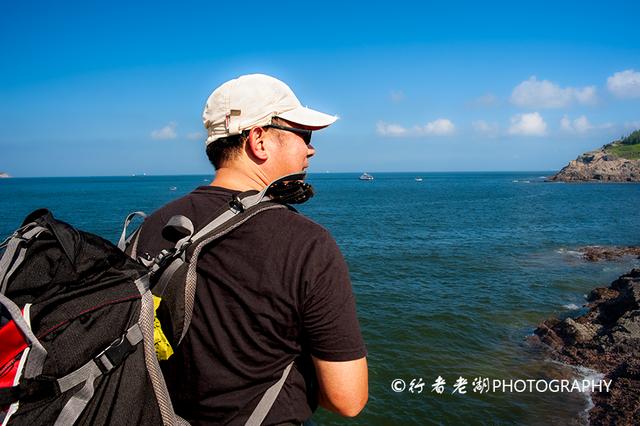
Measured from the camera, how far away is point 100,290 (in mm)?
1715

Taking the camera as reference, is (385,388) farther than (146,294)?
Yes

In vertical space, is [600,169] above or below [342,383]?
above

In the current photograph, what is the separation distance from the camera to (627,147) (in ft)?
553

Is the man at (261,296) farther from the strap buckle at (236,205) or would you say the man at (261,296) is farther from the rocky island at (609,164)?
the rocky island at (609,164)

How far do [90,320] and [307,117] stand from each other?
1498 mm

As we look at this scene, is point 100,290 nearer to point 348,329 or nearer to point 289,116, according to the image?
point 348,329

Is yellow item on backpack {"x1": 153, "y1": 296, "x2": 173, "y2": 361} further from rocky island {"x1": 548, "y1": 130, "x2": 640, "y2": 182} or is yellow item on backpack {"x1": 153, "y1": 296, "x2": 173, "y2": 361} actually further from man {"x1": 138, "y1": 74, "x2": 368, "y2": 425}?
rocky island {"x1": 548, "y1": 130, "x2": 640, "y2": 182}

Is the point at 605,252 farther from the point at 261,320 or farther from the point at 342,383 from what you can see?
the point at 261,320

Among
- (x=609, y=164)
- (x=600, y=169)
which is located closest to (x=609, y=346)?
(x=600, y=169)

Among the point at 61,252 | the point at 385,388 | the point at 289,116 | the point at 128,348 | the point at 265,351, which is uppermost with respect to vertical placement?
the point at 289,116

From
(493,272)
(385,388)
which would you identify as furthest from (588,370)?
(493,272)

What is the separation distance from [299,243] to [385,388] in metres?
12.2

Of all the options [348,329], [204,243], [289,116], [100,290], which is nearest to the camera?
[100,290]

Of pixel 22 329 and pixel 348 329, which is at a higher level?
pixel 22 329
